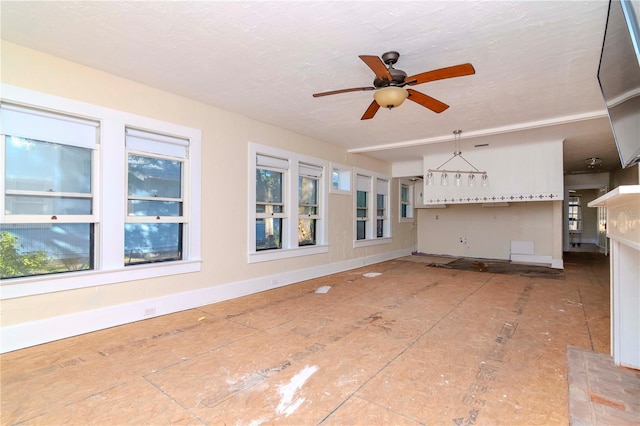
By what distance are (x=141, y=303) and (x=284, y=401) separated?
2.43 metres

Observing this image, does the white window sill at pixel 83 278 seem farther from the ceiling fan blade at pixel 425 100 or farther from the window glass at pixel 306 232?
the ceiling fan blade at pixel 425 100

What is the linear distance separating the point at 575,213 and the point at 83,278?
1833 centimetres

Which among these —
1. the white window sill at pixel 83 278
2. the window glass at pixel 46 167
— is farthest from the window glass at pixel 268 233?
the window glass at pixel 46 167

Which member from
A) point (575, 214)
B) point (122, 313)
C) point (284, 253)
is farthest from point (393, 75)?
point (575, 214)

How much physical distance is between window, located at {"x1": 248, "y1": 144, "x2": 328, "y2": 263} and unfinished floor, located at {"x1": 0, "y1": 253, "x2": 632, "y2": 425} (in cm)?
123

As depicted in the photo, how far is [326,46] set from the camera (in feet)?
8.93

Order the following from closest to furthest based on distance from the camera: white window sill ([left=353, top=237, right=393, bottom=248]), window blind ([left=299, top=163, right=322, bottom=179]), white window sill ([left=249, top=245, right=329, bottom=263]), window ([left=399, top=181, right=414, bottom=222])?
white window sill ([left=249, top=245, right=329, bottom=263]) → window blind ([left=299, top=163, right=322, bottom=179]) → white window sill ([left=353, top=237, right=393, bottom=248]) → window ([left=399, top=181, right=414, bottom=222])

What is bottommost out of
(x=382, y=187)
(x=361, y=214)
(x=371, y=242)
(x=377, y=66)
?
(x=371, y=242)

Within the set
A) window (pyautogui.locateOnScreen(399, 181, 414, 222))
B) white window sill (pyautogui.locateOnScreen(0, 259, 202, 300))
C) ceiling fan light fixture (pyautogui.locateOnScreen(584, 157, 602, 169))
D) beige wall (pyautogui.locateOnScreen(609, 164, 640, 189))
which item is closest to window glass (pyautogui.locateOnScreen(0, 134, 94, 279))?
white window sill (pyautogui.locateOnScreen(0, 259, 202, 300))

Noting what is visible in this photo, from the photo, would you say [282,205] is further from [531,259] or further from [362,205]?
[531,259]

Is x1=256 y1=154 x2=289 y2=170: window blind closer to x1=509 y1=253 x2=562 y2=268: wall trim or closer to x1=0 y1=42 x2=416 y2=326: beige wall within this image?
x1=0 y1=42 x2=416 y2=326: beige wall

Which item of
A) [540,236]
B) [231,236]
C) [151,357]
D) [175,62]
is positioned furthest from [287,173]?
[540,236]

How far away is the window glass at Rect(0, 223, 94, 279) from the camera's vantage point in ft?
9.23

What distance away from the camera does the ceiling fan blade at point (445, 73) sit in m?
2.34
